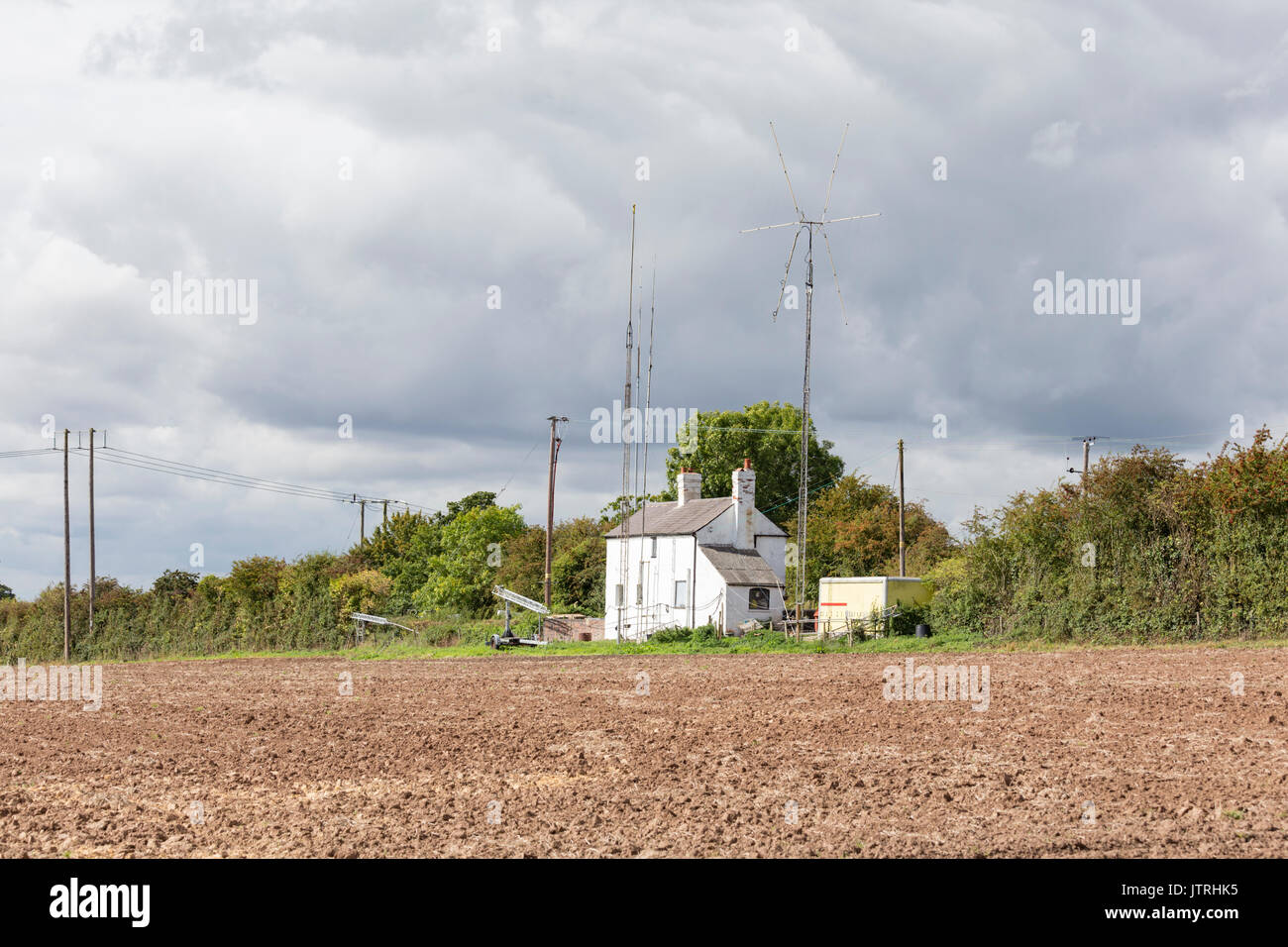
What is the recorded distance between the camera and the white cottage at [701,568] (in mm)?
44000

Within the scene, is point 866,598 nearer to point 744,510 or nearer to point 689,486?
point 744,510

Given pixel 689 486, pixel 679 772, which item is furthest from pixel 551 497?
pixel 679 772

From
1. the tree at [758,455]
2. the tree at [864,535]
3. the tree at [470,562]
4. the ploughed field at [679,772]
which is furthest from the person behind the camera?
the tree at [758,455]

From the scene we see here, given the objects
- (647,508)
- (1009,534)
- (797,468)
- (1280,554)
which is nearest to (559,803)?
(1280,554)

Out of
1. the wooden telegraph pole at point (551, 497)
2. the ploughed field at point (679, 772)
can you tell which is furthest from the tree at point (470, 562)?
the ploughed field at point (679, 772)

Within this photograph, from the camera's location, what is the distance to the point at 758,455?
66688 millimetres

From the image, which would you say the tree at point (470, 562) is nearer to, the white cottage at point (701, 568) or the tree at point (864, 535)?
the white cottage at point (701, 568)

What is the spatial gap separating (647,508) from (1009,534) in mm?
21867

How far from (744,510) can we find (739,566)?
3.23 metres

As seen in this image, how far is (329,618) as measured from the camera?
166 feet

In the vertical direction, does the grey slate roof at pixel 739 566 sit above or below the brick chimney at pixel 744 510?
below

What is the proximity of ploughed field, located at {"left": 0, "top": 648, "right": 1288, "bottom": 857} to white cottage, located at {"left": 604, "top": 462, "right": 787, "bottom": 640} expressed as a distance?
2234 centimetres

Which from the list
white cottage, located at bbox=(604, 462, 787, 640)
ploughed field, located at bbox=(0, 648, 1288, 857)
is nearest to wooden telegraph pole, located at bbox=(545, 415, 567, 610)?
white cottage, located at bbox=(604, 462, 787, 640)

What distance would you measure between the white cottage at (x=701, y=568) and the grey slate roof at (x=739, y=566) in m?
0.04
